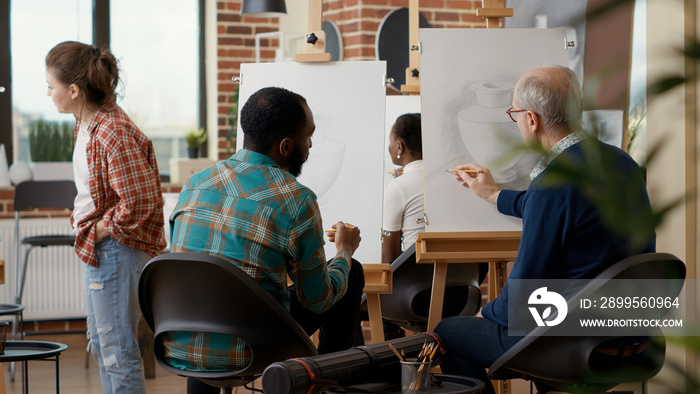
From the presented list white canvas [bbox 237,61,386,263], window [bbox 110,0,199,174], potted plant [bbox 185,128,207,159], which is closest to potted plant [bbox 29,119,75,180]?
window [bbox 110,0,199,174]

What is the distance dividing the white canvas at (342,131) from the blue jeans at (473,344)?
79 cm

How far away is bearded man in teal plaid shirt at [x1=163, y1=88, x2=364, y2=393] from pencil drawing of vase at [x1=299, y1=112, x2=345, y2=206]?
36.6 inches

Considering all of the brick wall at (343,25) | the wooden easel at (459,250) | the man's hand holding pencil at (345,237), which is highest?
the brick wall at (343,25)

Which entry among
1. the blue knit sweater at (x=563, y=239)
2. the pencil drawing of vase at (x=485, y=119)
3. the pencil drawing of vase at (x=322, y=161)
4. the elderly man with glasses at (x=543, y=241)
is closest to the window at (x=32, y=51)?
the pencil drawing of vase at (x=322, y=161)

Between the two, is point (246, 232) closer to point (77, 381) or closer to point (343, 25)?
point (77, 381)

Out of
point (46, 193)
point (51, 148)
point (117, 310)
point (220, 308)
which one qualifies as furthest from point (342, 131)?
point (51, 148)

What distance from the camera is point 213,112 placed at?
6.04 metres

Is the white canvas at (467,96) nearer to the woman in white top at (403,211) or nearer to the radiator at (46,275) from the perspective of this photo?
the woman in white top at (403,211)

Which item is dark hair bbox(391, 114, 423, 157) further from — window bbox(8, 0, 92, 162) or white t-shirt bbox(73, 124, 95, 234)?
window bbox(8, 0, 92, 162)

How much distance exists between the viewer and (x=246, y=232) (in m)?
1.94

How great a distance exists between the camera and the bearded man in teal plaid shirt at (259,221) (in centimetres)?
194

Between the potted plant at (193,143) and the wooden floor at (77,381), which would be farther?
the potted plant at (193,143)

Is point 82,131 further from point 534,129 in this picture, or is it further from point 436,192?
point 534,129

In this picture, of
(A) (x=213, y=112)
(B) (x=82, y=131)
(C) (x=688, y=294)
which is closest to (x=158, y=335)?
(B) (x=82, y=131)
